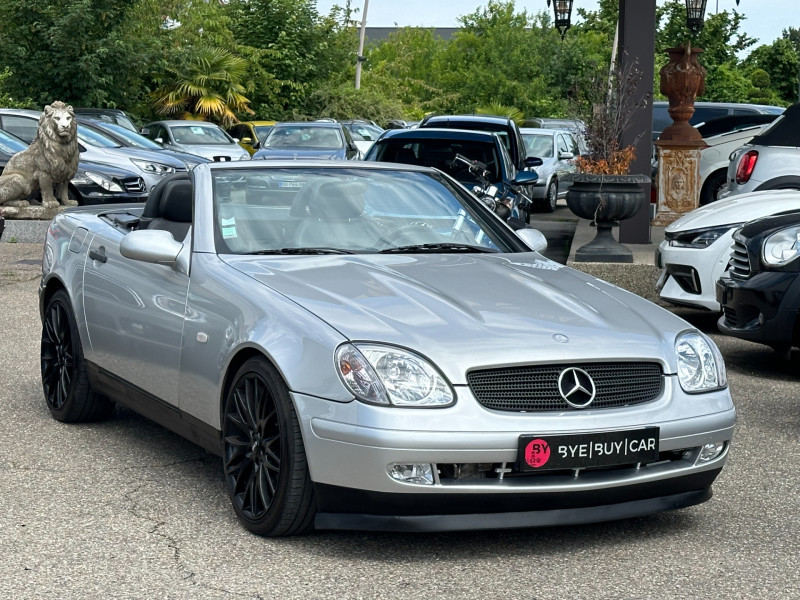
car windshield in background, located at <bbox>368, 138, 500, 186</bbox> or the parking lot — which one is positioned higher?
car windshield in background, located at <bbox>368, 138, 500, 186</bbox>

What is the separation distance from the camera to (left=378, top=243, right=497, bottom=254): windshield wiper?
570 centimetres

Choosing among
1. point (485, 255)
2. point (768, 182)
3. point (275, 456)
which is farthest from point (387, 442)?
point (768, 182)

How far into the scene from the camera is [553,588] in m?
4.29

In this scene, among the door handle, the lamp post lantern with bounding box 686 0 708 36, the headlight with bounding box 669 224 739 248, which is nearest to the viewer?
the door handle

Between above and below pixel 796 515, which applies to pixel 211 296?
above

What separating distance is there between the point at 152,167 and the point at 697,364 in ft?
53.1

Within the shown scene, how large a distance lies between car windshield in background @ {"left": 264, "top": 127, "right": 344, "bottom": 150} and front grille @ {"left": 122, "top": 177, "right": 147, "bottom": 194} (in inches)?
237

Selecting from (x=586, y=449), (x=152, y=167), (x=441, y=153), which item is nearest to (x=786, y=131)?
(x=441, y=153)

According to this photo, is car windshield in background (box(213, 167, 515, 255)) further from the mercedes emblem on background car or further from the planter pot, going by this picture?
the planter pot

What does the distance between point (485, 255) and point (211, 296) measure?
129 centimetres

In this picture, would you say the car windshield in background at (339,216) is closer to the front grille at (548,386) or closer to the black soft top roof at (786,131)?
the front grille at (548,386)

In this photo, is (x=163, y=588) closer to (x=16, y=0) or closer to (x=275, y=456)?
(x=275, y=456)

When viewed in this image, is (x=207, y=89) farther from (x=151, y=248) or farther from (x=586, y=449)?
(x=586, y=449)

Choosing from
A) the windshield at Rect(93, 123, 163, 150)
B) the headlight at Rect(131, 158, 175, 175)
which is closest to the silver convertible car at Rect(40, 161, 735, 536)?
the headlight at Rect(131, 158, 175, 175)
